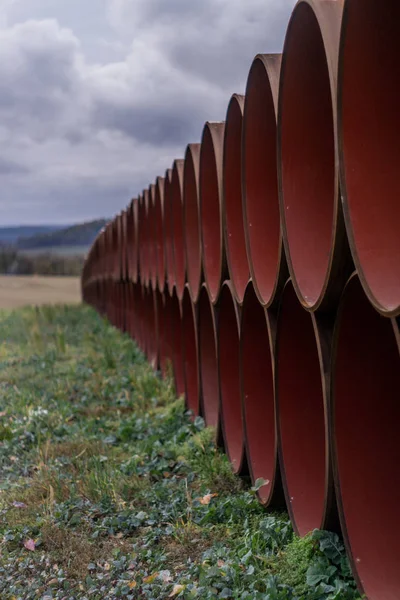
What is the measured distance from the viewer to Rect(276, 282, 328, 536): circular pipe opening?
8.08 feet

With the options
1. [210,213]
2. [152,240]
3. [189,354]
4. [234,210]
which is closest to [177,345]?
[189,354]

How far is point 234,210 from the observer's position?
3.14 meters

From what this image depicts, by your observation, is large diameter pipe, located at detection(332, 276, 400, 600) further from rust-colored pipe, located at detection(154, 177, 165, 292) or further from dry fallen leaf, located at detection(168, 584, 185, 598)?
rust-colored pipe, located at detection(154, 177, 165, 292)

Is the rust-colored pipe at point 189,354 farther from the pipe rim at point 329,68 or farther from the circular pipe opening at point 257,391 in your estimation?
the pipe rim at point 329,68

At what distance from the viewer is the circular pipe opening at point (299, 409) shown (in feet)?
8.08

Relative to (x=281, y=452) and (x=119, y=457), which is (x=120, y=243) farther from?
(x=281, y=452)

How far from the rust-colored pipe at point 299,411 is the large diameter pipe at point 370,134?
0.81 m

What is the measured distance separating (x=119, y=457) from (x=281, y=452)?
1489 millimetres

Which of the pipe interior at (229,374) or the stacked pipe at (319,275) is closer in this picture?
the stacked pipe at (319,275)

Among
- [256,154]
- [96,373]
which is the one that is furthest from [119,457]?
[96,373]

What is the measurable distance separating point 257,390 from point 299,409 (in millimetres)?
513

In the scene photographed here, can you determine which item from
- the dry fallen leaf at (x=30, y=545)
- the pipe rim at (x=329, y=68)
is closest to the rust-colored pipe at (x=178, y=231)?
the dry fallen leaf at (x=30, y=545)

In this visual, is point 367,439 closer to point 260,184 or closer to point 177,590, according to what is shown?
point 177,590

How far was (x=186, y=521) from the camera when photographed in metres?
2.80
